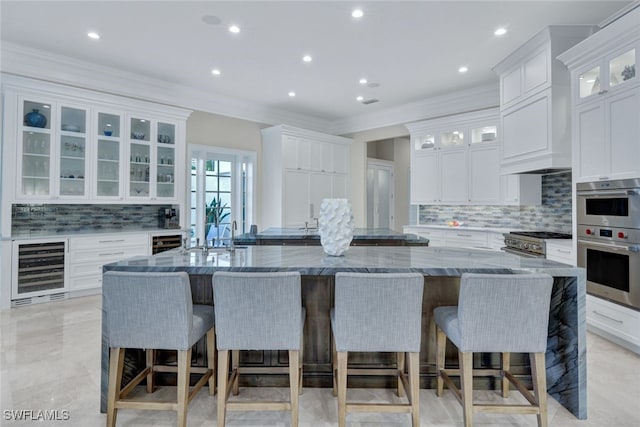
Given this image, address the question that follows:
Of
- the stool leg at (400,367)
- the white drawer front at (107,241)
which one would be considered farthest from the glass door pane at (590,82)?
the white drawer front at (107,241)

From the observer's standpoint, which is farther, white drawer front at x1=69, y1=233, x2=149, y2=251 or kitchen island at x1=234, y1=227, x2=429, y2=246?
white drawer front at x1=69, y1=233, x2=149, y2=251

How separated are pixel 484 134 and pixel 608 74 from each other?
→ 2.43 meters

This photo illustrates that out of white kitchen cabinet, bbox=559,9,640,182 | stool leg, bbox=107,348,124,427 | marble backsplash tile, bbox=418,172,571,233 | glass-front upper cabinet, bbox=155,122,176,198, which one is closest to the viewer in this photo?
stool leg, bbox=107,348,124,427

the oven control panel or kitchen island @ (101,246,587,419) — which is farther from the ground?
the oven control panel

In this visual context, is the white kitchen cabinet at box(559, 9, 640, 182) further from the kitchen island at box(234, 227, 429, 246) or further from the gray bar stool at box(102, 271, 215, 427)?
the gray bar stool at box(102, 271, 215, 427)

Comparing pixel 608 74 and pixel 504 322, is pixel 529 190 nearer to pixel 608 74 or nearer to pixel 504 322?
pixel 608 74

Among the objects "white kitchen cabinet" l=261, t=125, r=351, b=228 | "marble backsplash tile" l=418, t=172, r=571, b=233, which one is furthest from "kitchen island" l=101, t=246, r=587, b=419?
"white kitchen cabinet" l=261, t=125, r=351, b=228

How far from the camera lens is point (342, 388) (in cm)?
182

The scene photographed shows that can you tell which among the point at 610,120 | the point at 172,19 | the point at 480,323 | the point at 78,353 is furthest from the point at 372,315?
the point at 172,19

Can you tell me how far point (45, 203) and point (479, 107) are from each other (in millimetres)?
6312

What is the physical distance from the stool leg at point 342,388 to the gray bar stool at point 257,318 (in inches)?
8.9

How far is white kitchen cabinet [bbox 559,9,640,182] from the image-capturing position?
2.87 m

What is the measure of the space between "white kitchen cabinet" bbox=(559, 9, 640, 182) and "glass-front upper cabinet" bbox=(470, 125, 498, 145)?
1895 mm

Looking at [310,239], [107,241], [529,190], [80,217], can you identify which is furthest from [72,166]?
[529,190]
